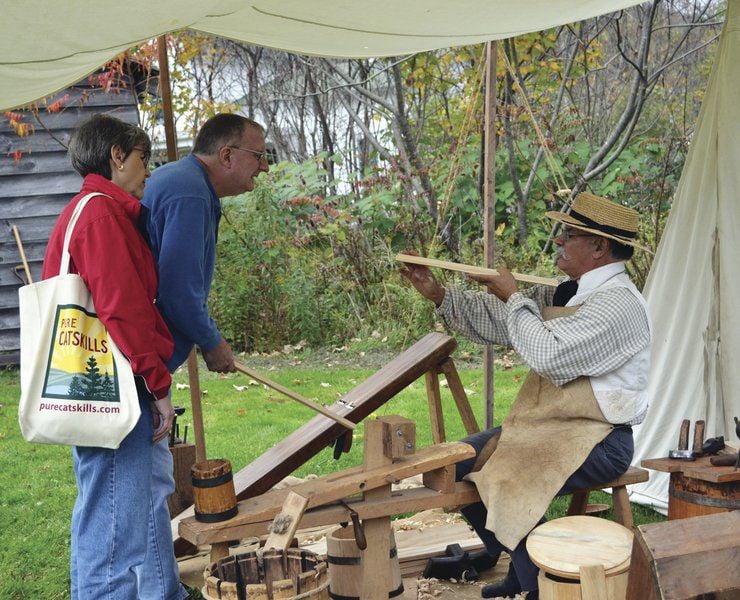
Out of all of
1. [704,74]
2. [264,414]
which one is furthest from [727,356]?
[704,74]

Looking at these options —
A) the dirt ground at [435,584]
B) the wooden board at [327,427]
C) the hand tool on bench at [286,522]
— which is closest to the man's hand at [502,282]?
the wooden board at [327,427]

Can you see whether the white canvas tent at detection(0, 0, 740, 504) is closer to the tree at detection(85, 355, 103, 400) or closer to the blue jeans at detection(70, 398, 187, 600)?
the tree at detection(85, 355, 103, 400)

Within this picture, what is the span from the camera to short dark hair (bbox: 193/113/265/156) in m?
3.20

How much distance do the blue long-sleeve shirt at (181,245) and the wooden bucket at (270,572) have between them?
29.1 inches

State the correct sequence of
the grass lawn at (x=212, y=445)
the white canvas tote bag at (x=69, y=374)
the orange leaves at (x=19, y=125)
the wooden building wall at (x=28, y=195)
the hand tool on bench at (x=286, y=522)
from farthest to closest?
the wooden building wall at (x=28, y=195) → the orange leaves at (x=19, y=125) → the grass lawn at (x=212, y=445) → the hand tool on bench at (x=286, y=522) → the white canvas tote bag at (x=69, y=374)

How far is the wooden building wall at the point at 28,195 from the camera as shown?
8031 millimetres

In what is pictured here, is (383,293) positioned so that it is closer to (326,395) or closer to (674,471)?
(326,395)

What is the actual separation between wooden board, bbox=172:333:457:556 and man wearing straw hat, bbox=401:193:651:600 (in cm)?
59

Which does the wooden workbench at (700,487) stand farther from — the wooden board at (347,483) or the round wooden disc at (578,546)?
the wooden board at (347,483)

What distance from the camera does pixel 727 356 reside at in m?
4.16

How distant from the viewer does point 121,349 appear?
267 cm

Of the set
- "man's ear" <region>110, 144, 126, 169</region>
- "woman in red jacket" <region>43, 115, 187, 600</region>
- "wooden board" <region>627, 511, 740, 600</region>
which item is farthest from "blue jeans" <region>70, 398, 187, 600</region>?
"wooden board" <region>627, 511, 740, 600</region>

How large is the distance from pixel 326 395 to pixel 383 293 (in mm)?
1916

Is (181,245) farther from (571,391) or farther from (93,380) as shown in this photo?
(571,391)
